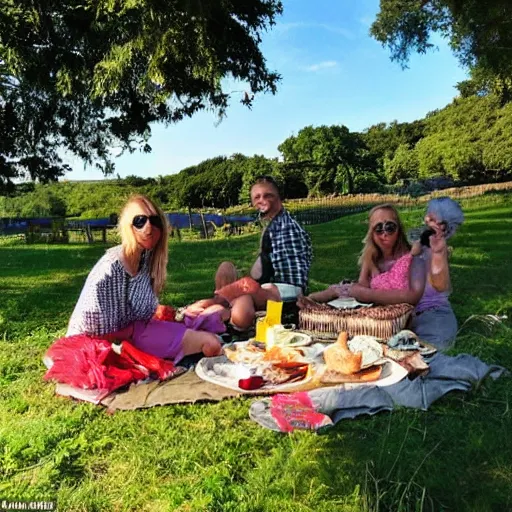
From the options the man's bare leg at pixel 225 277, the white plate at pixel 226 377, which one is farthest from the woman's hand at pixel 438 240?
the man's bare leg at pixel 225 277

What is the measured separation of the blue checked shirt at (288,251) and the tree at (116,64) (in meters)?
2.19

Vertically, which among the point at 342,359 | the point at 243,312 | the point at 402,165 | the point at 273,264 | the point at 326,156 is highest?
the point at 326,156

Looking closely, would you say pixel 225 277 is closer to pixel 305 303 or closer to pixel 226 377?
pixel 305 303

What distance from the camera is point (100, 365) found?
341 centimetres

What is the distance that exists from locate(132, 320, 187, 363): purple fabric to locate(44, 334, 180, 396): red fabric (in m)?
0.20

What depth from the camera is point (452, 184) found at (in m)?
50.9

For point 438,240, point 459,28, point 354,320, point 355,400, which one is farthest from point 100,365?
point 459,28

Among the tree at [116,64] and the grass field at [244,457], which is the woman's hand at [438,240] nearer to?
the grass field at [244,457]

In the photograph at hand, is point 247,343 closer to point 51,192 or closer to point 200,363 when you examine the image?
point 200,363

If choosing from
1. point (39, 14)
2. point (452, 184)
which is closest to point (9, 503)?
point (39, 14)

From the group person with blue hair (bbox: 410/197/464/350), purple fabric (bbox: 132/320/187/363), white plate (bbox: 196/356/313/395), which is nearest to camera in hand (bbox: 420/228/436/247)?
person with blue hair (bbox: 410/197/464/350)

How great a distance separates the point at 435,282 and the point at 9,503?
10.4ft

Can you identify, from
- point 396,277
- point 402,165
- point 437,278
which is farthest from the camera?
point 402,165

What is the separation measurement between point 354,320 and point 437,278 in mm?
714
